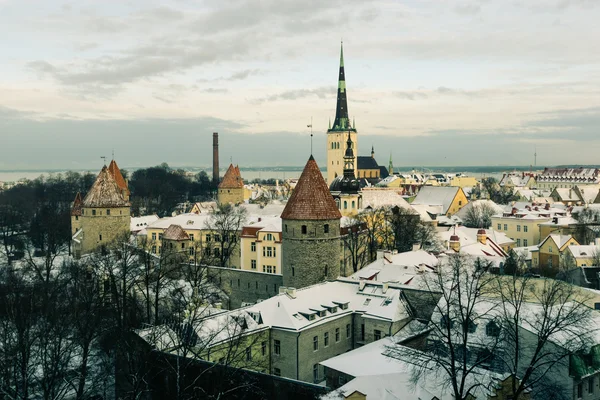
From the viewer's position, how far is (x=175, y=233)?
151ft

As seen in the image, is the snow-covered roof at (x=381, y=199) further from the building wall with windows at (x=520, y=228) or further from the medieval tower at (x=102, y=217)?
the medieval tower at (x=102, y=217)

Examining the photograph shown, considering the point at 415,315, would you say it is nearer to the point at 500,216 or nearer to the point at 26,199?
the point at 500,216

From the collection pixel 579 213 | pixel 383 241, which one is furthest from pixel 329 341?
pixel 579 213

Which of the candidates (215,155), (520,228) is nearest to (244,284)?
(520,228)

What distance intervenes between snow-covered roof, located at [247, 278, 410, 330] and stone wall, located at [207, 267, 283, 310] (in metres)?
5.77

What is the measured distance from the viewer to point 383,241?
4606 cm

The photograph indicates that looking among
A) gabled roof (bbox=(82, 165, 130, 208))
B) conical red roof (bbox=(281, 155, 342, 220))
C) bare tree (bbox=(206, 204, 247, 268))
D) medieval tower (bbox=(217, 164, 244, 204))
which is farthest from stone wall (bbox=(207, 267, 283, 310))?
medieval tower (bbox=(217, 164, 244, 204))

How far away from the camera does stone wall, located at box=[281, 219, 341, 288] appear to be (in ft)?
98.3

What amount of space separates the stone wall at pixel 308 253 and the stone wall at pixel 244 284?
2.11m

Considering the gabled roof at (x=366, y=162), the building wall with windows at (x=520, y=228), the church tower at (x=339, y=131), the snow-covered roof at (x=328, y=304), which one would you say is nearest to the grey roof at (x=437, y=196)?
the church tower at (x=339, y=131)

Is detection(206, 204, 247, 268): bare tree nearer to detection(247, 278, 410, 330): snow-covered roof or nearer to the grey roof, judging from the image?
detection(247, 278, 410, 330): snow-covered roof

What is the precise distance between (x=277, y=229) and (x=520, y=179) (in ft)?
374

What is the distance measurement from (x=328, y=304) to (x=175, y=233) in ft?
77.0

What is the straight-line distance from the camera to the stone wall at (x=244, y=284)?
32.8 meters
